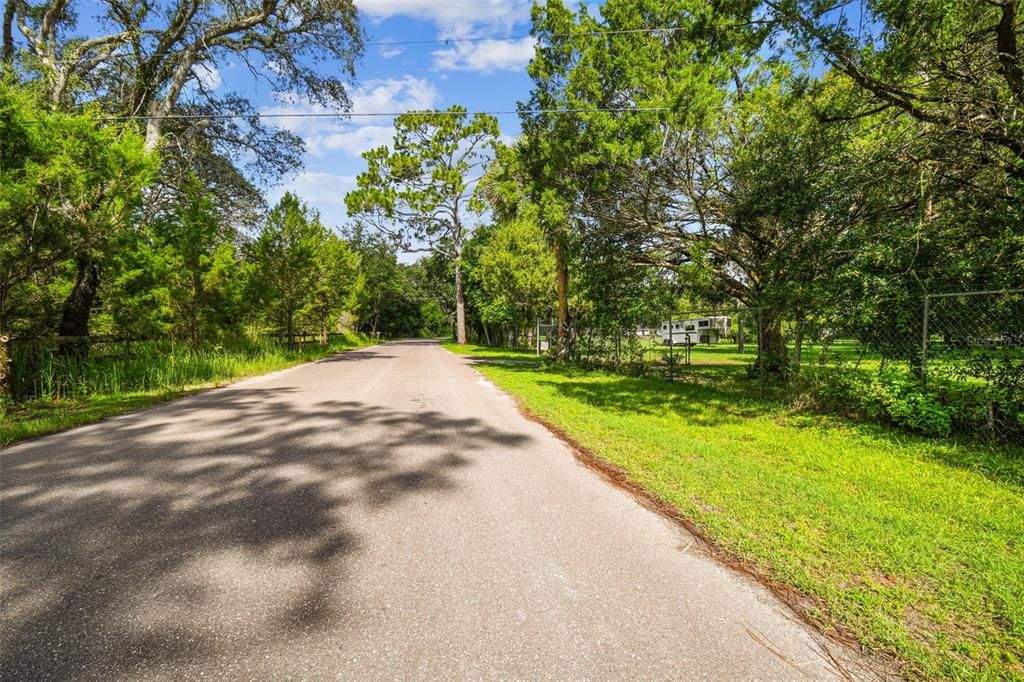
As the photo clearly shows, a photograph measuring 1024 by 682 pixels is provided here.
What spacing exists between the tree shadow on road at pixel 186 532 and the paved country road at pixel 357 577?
0.04ft

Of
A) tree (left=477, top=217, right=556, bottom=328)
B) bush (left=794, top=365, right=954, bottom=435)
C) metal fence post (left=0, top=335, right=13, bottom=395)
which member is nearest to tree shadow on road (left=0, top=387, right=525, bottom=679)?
metal fence post (left=0, top=335, right=13, bottom=395)

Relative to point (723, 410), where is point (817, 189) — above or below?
above

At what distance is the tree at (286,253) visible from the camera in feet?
60.0

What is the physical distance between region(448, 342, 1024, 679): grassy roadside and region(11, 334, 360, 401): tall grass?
8805 millimetres

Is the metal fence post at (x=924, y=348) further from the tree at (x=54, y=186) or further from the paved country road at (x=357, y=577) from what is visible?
the tree at (x=54, y=186)

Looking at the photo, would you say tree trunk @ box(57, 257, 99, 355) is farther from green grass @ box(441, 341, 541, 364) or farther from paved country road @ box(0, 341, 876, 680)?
green grass @ box(441, 341, 541, 364)

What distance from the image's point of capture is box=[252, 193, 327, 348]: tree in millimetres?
18281

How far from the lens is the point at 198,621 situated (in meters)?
2.08

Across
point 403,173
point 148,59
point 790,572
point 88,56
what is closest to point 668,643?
point 790,572

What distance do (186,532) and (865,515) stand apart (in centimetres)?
478

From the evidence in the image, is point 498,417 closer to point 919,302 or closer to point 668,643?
point 668,643

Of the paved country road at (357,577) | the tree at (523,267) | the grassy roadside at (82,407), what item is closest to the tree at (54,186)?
the grassy roadside at (82,407)

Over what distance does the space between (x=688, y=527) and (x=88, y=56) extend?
65.0 ft

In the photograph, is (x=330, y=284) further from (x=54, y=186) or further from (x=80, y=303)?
(x=54, y=186)
